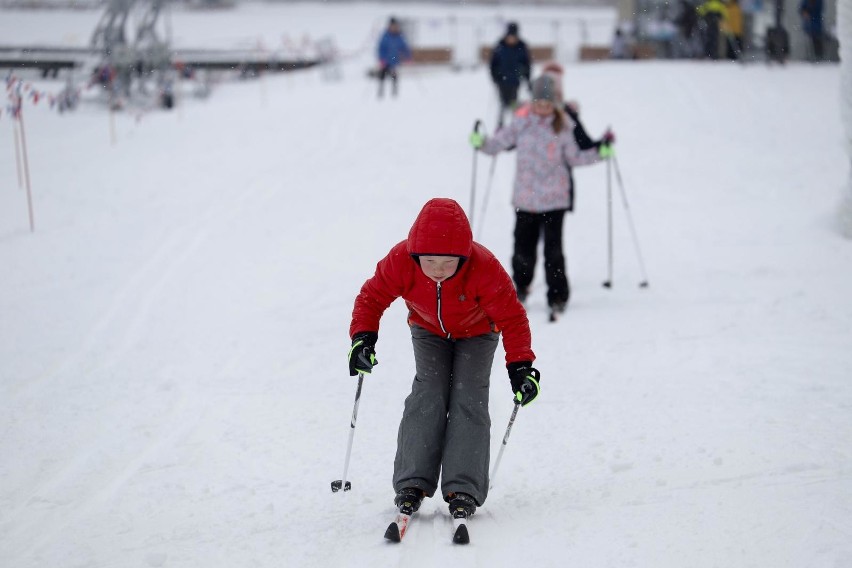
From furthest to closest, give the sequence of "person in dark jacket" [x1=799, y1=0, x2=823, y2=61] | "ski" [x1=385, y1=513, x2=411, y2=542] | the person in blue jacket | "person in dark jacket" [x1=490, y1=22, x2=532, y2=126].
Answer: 1. "person in dark jacket" [x1=799, y1=0, x2=823, y2=61]
2. the person in blue jacket
3. "person in dark jacket" [x1=490, y1=22, x2=532, y2=126]
4. "ski" [x1=385, y1=513, x2=411, y2=542]

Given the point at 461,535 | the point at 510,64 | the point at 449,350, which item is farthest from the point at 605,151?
the point at 510,64

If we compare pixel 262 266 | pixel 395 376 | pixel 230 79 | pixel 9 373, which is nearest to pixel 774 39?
pixel 230 79

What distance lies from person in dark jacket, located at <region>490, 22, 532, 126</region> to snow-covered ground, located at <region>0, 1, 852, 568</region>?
4.29ft

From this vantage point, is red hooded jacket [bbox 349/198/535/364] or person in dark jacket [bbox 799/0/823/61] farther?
person in dark jacket [bbox 799/0/823/61]

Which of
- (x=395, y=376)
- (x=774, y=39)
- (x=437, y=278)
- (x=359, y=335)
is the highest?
(x=774, y=39)

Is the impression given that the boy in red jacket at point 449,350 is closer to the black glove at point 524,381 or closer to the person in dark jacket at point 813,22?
the black glove at point 524,381

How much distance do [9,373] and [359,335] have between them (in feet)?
11.4

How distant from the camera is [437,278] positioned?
4031 millimetres

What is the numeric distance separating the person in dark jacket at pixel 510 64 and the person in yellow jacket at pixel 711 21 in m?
10.1

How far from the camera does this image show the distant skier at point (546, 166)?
743 centimetres

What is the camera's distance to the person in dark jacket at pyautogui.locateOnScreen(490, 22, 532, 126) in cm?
1505

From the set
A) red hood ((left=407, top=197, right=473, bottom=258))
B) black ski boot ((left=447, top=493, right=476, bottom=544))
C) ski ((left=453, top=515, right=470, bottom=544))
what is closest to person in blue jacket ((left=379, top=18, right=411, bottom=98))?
red hood ((left=407, top=197, right=473, bottom=258))

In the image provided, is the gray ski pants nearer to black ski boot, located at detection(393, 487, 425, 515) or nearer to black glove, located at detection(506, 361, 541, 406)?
black ski boot, located at detection(393, 487, 425, 515)

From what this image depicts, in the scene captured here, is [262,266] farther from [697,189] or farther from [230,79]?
[230,79]
